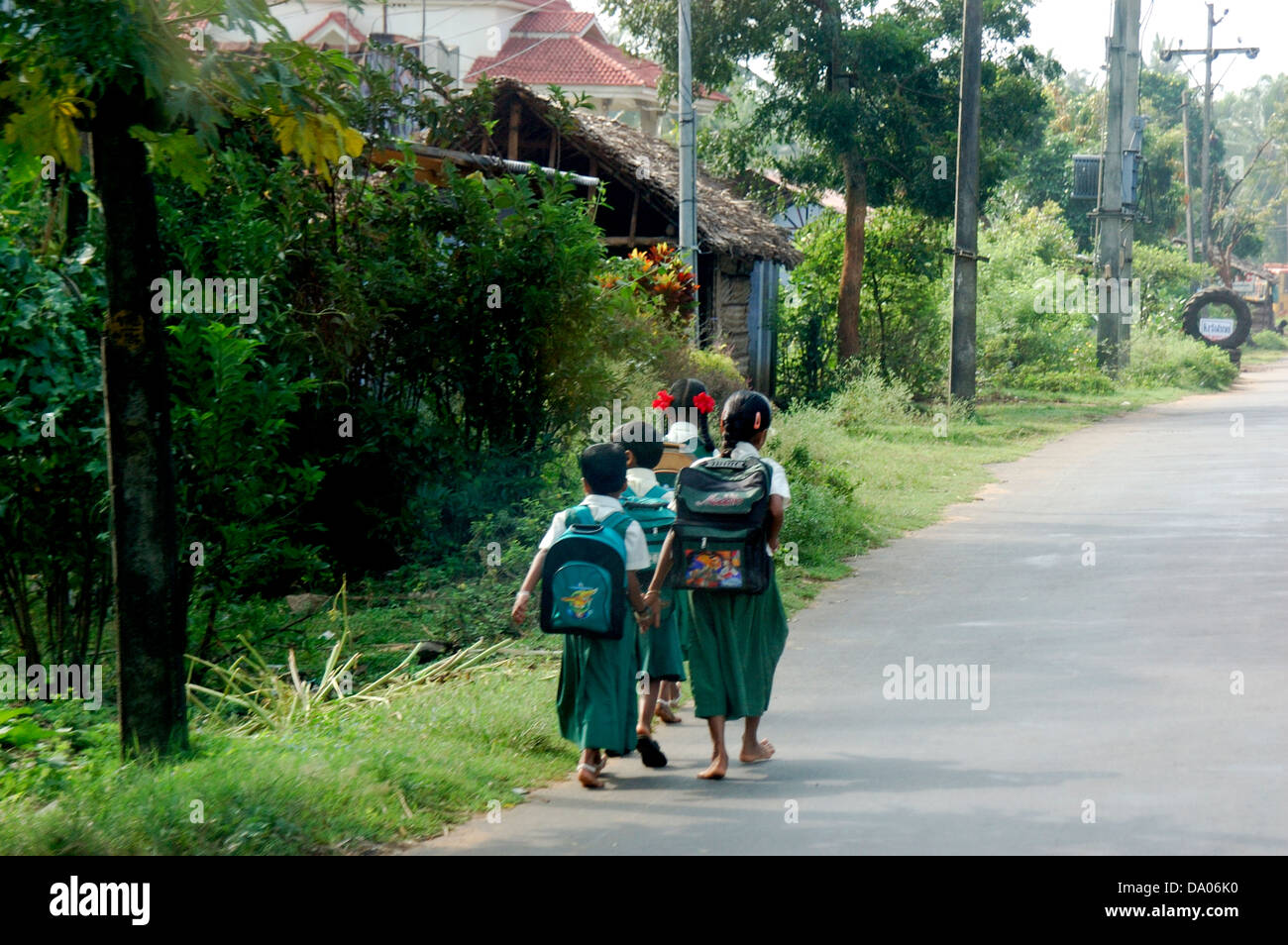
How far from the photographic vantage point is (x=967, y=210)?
2295 cm

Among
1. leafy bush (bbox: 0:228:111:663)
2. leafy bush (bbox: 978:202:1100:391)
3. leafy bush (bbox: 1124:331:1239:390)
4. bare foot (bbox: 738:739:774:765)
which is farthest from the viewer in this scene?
leafy bush (bbox: 1124:331:1239:390)

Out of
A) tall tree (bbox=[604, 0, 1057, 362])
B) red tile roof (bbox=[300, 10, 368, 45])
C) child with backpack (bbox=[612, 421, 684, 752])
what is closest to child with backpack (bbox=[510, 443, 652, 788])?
child with backpack (bbox=[612, 421, 684, 752])

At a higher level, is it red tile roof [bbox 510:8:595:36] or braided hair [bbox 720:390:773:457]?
red tile roof [bbox 510:8:595:36]

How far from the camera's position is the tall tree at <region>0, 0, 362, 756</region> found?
4867 mm

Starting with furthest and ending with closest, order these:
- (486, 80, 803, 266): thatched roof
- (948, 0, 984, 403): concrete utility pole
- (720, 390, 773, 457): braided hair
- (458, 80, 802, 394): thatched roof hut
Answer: (948, 0, 984, 403): concrete utility pole < (458, 80, 802, 394): thatched roof hut < (486, 80, 803, 266): thatched roof < (720, 390, 773, 457): braided hair

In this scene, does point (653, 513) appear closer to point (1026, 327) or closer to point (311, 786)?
point (311, 786)

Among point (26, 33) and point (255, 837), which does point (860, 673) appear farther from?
point (26, 33)

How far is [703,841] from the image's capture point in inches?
206

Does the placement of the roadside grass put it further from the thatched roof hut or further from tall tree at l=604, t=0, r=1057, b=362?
tall tree at l=604, t=0, r=1057, b=362

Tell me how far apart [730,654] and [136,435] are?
8.73 ft

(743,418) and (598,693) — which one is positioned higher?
(743,418)

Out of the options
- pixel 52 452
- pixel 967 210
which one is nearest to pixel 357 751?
pixel 52 452

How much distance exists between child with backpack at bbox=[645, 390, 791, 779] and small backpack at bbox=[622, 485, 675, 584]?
514 millimetres

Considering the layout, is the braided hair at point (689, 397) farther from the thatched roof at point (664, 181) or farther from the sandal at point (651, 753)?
the thatched roof at point (664, 181)
